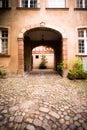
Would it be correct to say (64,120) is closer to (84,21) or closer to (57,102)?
(57,102)

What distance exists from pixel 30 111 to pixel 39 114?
27 centimetres

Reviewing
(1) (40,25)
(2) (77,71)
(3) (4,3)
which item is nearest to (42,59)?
(1) (40,25)

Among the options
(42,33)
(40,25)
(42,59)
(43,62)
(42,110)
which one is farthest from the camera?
(42,59)

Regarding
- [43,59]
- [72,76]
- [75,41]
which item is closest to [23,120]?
[72,76]

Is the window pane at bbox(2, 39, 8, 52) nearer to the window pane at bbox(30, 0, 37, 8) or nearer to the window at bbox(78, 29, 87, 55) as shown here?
the window pane at bbox(30, 0, 37, 8)

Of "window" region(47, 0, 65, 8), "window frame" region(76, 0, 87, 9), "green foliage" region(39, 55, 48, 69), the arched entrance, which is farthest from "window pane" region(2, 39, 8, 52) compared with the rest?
"green foliage" region(39, 55, 48, 69)

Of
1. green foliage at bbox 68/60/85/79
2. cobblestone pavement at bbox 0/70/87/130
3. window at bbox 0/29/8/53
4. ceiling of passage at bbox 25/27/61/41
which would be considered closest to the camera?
cobblestone pavement at bbox 0/70/87/130

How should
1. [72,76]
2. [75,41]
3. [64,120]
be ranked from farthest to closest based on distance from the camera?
[75,41], [72,76], [64,120]

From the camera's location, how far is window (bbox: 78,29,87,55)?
11.1m

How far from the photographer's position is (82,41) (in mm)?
11250

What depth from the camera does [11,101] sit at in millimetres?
5422

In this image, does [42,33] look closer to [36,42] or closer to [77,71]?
[36,42]

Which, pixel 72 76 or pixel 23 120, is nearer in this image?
pixel 23 120

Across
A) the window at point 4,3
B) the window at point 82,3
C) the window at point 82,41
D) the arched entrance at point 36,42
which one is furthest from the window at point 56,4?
the window at point 4,3
